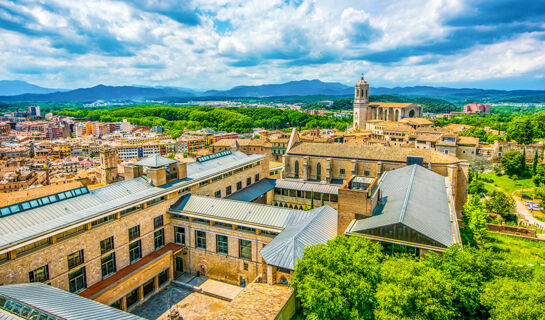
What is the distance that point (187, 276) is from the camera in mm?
36500

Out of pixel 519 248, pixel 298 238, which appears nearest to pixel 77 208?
pixel 298 238

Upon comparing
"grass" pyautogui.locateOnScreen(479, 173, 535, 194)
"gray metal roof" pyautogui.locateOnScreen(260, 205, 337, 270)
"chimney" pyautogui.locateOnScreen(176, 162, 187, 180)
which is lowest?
"grass" pyautogui.locateOnScreen(479, 173, 535, 194)

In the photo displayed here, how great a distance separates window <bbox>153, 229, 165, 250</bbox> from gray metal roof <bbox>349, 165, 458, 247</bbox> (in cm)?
2073

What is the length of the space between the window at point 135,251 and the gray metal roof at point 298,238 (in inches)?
566

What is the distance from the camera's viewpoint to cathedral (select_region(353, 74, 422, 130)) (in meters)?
161

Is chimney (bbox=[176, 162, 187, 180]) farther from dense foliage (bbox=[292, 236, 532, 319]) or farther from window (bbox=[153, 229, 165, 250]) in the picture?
dense foliage (bbox=[292, 236, 532, 319])

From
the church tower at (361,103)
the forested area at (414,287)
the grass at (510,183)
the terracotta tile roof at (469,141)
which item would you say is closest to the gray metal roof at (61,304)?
the forested area at (414,287)

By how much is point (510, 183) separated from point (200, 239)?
77.2 m

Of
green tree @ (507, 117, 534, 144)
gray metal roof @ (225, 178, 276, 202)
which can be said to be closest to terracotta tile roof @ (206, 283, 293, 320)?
gray metal roof @ (225, 178, 276, 202)

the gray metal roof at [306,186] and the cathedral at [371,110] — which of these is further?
the cathedral at [371,110]

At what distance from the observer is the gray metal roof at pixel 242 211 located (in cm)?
3284

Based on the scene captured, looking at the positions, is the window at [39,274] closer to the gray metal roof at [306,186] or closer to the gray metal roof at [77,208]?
the gray metal roof at [77,208]

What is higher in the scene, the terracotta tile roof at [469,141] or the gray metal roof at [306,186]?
the terracotta tile roof at [469,141]

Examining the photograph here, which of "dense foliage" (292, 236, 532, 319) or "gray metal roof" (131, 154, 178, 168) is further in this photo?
"gray metal roof" (131, 154, 178, 168)
